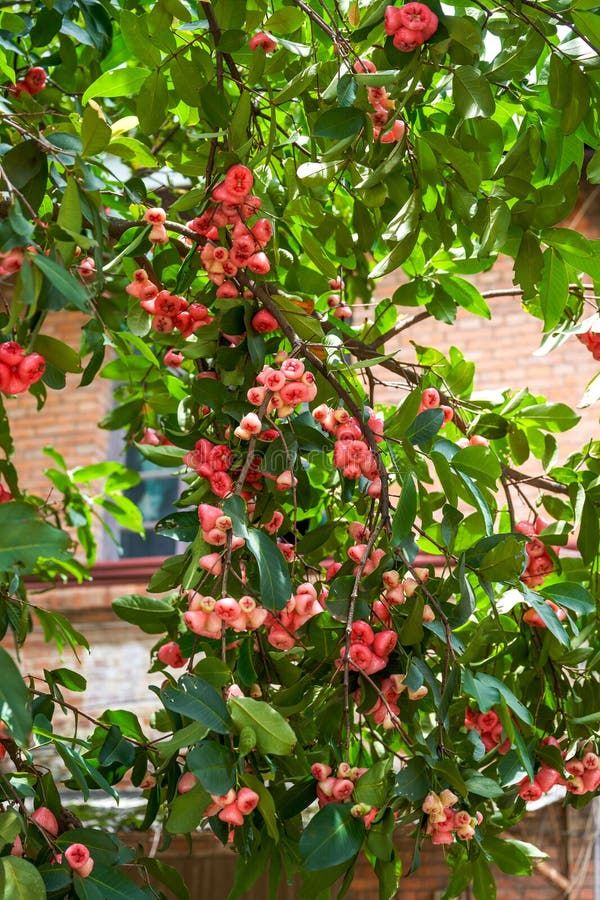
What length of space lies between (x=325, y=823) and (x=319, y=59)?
4.54 ft

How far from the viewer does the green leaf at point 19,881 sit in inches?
49.2

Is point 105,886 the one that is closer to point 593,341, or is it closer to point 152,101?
point 152,101

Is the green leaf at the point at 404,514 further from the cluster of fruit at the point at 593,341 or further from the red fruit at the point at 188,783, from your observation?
the cluster of fruit at the point at 593,341

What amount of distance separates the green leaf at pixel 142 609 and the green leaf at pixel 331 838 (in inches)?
26.3

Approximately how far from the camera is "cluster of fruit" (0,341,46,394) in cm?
130

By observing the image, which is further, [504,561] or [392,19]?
[504,561]

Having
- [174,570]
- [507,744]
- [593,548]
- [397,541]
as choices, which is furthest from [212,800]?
[593,548]

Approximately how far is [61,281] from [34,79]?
137cm

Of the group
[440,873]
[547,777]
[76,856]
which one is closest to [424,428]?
[547,777]

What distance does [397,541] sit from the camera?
1513 millimetres

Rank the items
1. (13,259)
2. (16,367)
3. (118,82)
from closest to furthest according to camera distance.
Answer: (13,259) → (16,367) → (118,82)

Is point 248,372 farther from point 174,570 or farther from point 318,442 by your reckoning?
point 174,570

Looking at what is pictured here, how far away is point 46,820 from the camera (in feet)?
5.23

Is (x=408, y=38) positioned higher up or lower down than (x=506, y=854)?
higher up
